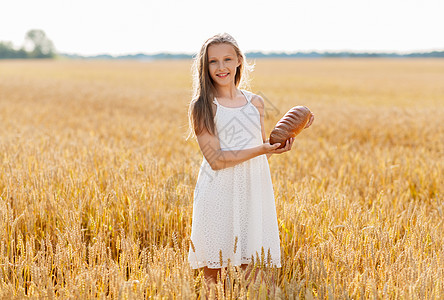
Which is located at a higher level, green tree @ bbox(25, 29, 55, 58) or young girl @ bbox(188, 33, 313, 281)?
green tree @ bbox(25, 29, 55, 58)

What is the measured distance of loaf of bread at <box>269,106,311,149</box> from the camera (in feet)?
8.34

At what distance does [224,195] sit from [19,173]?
7.92 ft

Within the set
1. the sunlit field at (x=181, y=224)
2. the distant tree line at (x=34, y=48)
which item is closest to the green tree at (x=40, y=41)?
the distant tree line at (x=34, y=48)

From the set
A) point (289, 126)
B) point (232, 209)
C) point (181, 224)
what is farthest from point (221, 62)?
point (181, 224)

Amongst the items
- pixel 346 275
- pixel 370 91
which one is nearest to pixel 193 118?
pixel 346 275

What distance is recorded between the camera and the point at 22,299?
2166 mm

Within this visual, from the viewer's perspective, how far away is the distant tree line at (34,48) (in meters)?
105

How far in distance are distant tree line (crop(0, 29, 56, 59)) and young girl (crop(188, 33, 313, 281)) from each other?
379 feet

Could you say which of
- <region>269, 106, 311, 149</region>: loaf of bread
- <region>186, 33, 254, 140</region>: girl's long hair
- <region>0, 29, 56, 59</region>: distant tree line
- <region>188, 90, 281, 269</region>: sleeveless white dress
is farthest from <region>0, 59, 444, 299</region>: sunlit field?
<region>0, 29, 56, 59</region>: distant tree line

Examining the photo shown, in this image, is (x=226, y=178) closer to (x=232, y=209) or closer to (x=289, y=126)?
(x=232, y=209)

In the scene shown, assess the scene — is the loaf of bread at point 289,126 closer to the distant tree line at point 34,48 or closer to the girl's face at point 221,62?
the girl's face at point 221,62

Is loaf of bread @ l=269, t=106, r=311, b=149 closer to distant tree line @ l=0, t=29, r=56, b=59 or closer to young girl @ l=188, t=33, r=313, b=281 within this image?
young girl @ l=188, t=33, r=313, b=281

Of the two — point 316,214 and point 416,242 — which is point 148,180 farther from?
point 416,242

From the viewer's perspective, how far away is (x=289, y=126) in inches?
101
